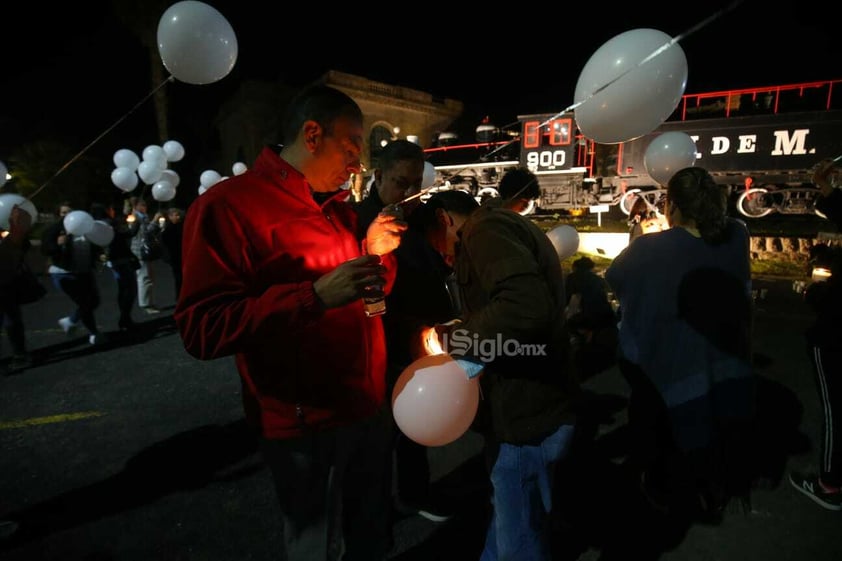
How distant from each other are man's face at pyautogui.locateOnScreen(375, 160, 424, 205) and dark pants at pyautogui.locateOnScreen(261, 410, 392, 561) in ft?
3.81

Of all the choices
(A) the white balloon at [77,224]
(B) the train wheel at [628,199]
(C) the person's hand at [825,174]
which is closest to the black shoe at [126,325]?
(A) the white balloon at [77,224]

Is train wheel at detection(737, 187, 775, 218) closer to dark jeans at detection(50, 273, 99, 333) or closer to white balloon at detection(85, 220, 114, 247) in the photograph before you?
white balloon at detection(85, 220, 114, 247)

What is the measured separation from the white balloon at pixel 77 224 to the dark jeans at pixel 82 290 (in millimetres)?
549

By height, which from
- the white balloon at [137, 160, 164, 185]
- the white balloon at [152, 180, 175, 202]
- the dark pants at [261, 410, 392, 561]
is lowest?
the dark pants at [261, 410, 392, 561]

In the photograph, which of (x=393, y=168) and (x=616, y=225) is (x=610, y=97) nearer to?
(x=393, y=168)

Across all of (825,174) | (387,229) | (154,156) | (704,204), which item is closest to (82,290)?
(154,156)

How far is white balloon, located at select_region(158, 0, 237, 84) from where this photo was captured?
3574 millimetres

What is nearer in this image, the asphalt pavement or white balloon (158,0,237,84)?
Answer: the asphalt pavement

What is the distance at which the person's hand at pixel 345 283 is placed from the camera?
4.26ft

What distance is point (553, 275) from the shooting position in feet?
5.45

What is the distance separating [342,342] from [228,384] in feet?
11.5

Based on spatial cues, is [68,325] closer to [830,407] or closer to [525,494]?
[525,494]

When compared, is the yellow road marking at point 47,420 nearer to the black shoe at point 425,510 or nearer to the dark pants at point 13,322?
the dark pants at point 13,322

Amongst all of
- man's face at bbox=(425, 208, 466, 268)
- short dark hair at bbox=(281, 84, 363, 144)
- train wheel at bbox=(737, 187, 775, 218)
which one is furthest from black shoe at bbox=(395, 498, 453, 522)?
train wheel at bbox=(737, 187, 775, 218)
